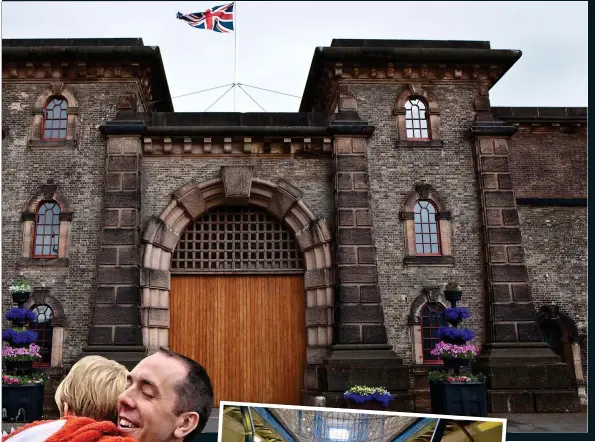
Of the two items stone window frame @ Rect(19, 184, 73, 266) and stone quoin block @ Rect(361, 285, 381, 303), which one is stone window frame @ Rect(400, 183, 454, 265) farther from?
stone window frame @ Rect(19, 184, 73, 266)

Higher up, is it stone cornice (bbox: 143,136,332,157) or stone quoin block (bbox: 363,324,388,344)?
stone cornice (bbox: 143,136,332,157)

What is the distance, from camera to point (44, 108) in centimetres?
1462

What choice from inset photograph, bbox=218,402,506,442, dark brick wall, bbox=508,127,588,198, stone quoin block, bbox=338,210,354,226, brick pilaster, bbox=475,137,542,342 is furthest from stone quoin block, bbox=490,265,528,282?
inset photograph, bbox=218,402,506,442

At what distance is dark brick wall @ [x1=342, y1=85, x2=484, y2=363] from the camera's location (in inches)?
547

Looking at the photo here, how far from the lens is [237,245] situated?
14.6 meters

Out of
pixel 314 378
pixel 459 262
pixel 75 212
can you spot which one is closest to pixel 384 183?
pixel 459 262

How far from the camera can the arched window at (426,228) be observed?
47.1 feet

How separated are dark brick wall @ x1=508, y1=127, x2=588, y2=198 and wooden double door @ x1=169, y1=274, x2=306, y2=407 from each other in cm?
859

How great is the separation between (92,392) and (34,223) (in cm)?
1273

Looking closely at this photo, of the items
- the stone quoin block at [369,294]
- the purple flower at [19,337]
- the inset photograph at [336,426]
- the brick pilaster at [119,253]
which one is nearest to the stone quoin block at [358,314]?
the stone quoin block at [369,294]

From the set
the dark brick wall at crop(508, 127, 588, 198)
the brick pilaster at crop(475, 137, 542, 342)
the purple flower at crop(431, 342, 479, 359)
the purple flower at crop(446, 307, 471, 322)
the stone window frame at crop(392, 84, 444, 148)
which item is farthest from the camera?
the dark brick wall at crop(508, 127, 588, 198)

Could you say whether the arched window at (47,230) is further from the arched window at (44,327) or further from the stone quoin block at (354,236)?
the stone quoin block at (354,236)

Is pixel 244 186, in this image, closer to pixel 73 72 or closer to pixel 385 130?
pixel 385 130

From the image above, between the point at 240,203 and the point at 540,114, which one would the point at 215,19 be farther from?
the point at 540,114
